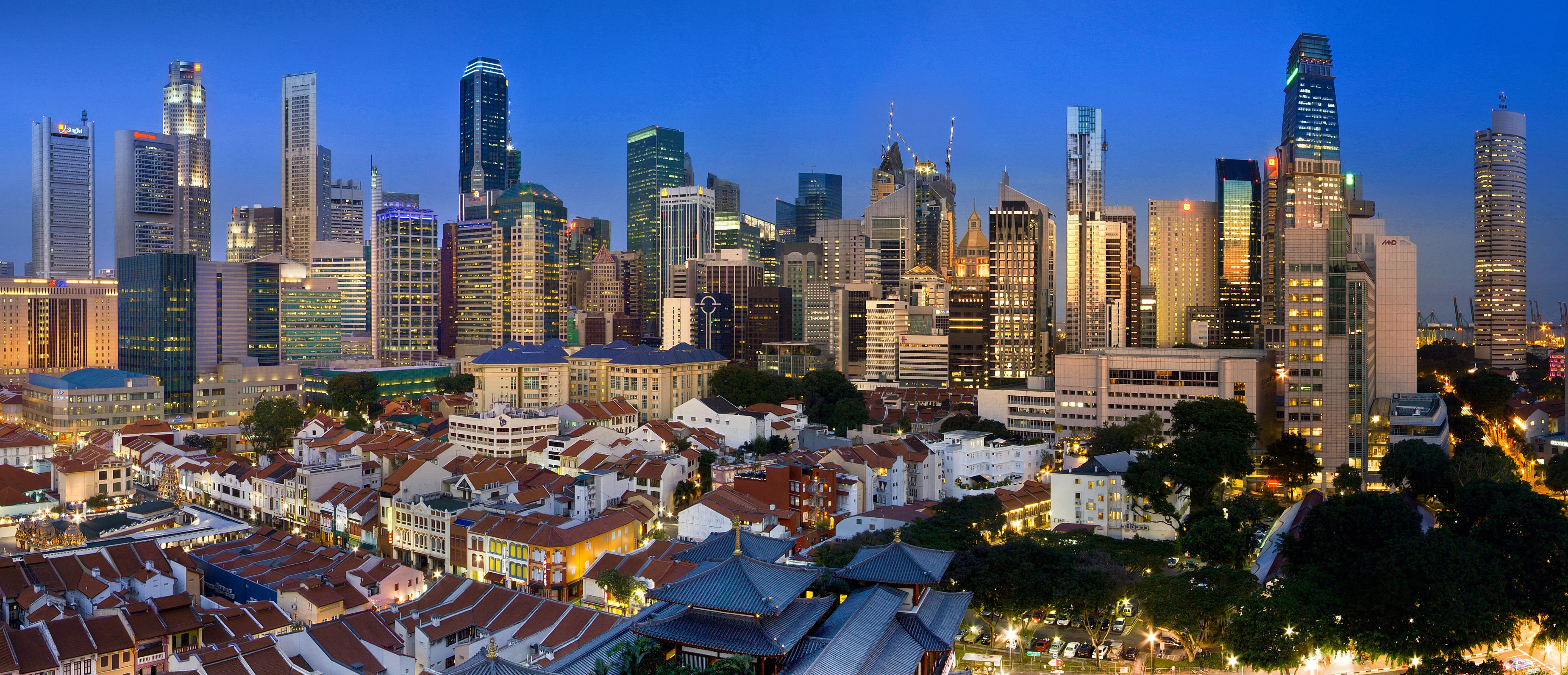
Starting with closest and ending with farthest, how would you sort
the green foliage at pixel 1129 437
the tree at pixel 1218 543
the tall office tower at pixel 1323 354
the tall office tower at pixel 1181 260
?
the tree at pixel 1218 543 → the tall office tower at pixel 1323 354 → the green foliage at pixel 1129 437 → the tall office tower at pixel 1181 260

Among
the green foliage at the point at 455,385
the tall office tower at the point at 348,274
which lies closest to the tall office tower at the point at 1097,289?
the green foliage at the point at 455,385

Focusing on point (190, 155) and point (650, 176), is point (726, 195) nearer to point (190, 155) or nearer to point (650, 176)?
point (650, 176)

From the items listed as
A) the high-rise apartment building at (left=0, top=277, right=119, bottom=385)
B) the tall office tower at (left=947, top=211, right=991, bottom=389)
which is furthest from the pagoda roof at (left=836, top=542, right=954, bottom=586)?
the high-rise apartment building at (left=0, top=277, right=119, bottom=385)

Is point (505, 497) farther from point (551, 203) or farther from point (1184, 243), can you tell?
point (1184, 243)

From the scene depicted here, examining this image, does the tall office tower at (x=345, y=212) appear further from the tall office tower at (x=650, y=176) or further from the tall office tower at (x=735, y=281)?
the tall office tower at (x=735, y=281)

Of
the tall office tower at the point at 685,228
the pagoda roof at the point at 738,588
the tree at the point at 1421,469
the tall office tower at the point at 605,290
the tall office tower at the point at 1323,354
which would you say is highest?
the tall office tower at the point at 685,228

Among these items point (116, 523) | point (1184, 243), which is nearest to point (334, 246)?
point (116, 523)
